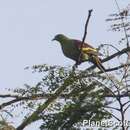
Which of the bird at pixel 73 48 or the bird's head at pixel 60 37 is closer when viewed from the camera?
the bird at pixel 73 48

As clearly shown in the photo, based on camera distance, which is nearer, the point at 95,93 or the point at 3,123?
the point at 3,123

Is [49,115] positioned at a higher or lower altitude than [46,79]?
lower

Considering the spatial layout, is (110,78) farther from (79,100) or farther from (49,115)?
(49,115)

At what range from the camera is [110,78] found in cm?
466

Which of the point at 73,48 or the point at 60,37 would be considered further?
the point at 60,37

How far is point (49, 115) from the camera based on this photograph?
187 inches

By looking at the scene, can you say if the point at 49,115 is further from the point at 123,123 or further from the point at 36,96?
the point at 123,123

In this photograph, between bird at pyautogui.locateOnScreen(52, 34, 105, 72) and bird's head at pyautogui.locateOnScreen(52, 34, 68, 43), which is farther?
bird's head at pyautogui.locateOnScreen(52, 34, 68, 43)

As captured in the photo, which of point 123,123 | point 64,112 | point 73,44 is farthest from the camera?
point 73,44

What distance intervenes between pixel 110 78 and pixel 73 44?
3961 mm

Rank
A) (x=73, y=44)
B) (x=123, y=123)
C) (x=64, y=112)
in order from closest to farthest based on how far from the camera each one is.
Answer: (x=123, y=123) → (x=64, y=112) → (x=73, y=44)

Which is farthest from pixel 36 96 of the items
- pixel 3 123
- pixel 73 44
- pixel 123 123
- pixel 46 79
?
pixel 73 44

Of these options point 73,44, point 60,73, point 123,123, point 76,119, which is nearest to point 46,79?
point 60,73

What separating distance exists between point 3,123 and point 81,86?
30.8 inches
